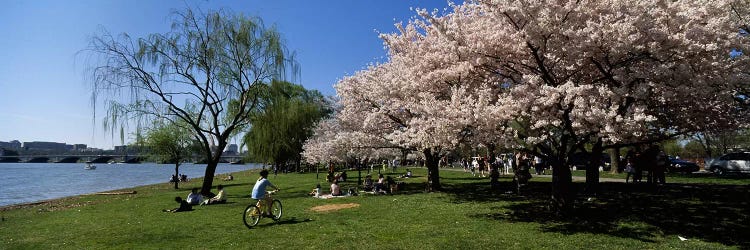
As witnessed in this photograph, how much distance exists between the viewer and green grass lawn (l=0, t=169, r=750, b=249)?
33.9 feet

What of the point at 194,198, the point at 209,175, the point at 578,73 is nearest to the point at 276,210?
the point at 194,198

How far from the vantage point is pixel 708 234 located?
10414mm

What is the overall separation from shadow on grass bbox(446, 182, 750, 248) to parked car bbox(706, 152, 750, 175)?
37.7 feet

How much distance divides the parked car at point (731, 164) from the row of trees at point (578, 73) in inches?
770

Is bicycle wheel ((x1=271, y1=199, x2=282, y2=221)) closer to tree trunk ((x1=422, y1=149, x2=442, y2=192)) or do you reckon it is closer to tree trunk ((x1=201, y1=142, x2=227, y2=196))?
tree trunk ((x1=422, y1=149, x2=442, y2=192))

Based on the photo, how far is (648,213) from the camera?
1299 cm

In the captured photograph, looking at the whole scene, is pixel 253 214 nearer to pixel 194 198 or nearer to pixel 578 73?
pixel 194 198

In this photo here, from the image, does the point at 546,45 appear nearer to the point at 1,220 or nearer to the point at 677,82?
the point at 677,82

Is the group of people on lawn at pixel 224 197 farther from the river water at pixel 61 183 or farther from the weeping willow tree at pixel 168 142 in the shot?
the river water at pixel 61 183

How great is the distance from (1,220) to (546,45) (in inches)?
855

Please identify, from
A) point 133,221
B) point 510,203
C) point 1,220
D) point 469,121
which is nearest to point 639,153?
point 510,203

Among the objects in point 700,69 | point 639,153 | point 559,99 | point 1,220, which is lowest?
point 1,220

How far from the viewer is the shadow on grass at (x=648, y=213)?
10773 millimetres

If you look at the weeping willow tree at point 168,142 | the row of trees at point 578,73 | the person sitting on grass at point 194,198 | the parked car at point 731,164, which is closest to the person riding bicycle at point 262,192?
the row of trees at point 578,73
